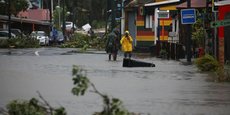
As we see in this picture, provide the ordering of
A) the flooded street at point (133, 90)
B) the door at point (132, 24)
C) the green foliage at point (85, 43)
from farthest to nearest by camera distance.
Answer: the green foliage at point (85, 43) < the door at point (132, 24) < the flooded street at point (133, 90)

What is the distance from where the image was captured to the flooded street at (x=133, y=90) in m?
12.3

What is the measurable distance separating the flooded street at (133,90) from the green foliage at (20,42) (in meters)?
26.2

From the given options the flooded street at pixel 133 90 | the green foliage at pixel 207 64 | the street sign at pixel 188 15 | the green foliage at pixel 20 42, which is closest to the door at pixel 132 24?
the green foliage at pixel 20 42

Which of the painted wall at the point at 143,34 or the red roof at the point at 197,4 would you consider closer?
the red roof at the point at 197,4

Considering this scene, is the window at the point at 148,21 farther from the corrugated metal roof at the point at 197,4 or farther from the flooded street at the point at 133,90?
the flooded street at the point at 133,90

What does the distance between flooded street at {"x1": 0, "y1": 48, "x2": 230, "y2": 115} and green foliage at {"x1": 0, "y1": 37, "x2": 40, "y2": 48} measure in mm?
26197

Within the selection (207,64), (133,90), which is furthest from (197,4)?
(133,90)

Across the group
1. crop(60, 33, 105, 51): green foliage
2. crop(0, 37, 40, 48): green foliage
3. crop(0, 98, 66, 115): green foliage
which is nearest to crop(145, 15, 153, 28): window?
crop(60, 33, 105, 51): green foliage

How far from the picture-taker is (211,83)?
17.8 m

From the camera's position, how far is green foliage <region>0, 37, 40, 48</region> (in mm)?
49125

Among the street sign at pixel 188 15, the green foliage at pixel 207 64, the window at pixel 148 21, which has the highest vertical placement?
the window at pixel 148 21

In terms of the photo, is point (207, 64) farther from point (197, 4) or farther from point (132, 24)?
point (132, 24)

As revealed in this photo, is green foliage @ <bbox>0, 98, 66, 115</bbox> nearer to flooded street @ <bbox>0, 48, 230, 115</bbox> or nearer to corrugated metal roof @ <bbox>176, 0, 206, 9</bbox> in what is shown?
flooded street @ <bbox>0, 48, 230, 115</bbox>

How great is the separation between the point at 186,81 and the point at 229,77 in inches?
51.3
